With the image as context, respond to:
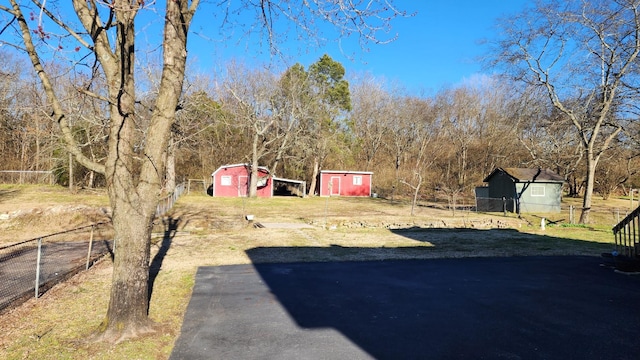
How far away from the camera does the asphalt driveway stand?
5.00 meters

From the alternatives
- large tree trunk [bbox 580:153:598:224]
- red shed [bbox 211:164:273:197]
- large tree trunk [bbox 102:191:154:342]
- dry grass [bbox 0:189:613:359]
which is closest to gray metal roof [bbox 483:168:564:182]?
large tree trunk [bbox 580:153:598:224]

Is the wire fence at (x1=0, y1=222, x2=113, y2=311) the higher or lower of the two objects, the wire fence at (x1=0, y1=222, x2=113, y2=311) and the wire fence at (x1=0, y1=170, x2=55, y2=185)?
the lower

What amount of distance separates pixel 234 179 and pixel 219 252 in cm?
2939

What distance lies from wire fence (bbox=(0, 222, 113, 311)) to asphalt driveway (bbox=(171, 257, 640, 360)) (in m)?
2.79

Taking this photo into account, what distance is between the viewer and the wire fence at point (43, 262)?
7188mm

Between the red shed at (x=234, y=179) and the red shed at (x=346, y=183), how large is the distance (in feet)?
22.2

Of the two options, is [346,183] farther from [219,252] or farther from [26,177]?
[219,252]

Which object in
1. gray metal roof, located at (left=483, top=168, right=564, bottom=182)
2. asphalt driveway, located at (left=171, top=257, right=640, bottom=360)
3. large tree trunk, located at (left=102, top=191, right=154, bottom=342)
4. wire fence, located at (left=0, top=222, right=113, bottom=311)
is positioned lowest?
asphalt driveway, located at (left=171, top=257, right=640, bottom=360)

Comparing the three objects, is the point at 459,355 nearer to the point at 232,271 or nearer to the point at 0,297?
the point at 232,271

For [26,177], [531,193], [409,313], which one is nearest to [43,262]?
[409,313]

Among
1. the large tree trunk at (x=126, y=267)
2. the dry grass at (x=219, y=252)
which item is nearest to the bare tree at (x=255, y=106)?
the dry grass at (x=219, y=252)

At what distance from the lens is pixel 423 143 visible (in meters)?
54.8

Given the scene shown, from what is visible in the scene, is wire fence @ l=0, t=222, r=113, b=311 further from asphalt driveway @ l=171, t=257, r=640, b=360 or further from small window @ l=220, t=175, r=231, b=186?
small window @ l=220, t=175, r=231, b=186

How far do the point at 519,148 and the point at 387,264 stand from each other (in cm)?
4401
